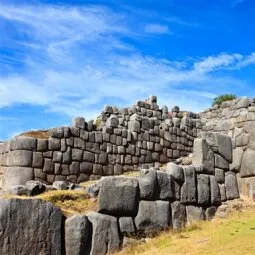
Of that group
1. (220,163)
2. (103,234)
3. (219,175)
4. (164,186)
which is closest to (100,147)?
(220,163)

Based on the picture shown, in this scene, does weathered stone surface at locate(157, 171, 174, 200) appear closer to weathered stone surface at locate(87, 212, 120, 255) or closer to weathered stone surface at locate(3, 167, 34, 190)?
weathered stone surface at locate(87, 212, 120, 255)

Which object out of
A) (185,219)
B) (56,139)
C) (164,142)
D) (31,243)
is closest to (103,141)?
(56,139)

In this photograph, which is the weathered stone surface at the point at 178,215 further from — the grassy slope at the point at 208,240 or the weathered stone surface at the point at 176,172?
the weathered stone surface at the point at 176,172

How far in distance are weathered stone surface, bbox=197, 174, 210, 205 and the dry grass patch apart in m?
2.99

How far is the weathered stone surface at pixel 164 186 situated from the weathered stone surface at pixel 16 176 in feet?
20.0

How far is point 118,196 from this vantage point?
405 inches

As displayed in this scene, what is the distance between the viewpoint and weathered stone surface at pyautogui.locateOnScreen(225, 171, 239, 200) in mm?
13070

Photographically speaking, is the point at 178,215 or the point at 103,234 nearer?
the point at 103,234

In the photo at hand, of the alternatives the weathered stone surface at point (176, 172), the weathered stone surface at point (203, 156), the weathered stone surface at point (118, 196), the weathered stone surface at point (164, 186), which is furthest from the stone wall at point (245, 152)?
the weathered stone surface at point (118, 196)

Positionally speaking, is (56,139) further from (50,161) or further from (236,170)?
(236,170)

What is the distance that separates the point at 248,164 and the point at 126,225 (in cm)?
459

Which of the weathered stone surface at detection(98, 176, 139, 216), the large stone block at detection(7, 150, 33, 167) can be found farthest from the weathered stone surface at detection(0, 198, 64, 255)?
the large stone block at detection(7, 150, 33, 167)

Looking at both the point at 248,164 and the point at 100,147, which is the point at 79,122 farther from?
the point at 248,164

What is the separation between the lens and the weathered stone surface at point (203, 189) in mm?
12180
